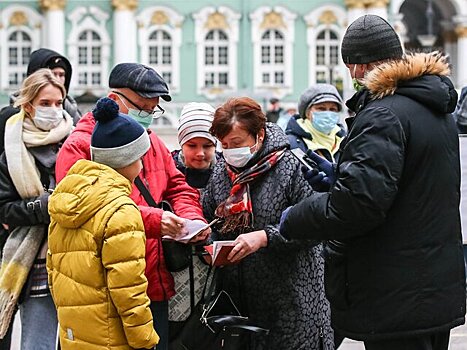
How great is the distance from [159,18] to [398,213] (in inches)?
1215

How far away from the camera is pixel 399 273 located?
12.2 ft

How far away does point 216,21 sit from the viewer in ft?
112

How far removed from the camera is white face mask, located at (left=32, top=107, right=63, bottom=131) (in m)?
5.12

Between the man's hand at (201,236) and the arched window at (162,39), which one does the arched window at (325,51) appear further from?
the man's hand at (201,236)

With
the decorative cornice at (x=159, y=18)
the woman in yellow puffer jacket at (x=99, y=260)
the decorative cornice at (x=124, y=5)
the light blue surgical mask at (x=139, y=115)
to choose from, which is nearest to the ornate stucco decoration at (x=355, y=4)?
the decorative cornice at (x=159, y=18)

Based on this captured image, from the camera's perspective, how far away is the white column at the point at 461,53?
112ft

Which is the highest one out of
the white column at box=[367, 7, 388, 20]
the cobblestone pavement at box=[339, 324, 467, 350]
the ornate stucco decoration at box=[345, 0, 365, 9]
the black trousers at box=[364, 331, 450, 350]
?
the ornate stucco decoration at box=[345, 0, 365, 9]

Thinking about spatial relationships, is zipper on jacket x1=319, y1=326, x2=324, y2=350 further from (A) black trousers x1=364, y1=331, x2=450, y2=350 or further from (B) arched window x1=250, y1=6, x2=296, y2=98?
(B) arched window x1=250, y1=6, x2=296, y2=98

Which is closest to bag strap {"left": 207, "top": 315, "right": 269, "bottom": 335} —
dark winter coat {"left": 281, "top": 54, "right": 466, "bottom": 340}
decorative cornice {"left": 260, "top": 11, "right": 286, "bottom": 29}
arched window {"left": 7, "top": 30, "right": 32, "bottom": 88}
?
dark winter coat {"left": 281, "top": 54, "right": 466, "bottom": 340}

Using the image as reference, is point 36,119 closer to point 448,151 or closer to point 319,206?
point 319,206

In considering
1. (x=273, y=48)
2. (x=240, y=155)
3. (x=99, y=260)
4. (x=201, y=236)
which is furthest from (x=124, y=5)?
(x=99, y=260)

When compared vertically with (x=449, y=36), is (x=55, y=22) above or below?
above

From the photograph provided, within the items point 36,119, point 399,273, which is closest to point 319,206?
point 399,273

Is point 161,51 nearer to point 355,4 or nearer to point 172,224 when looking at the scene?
point 355,4
